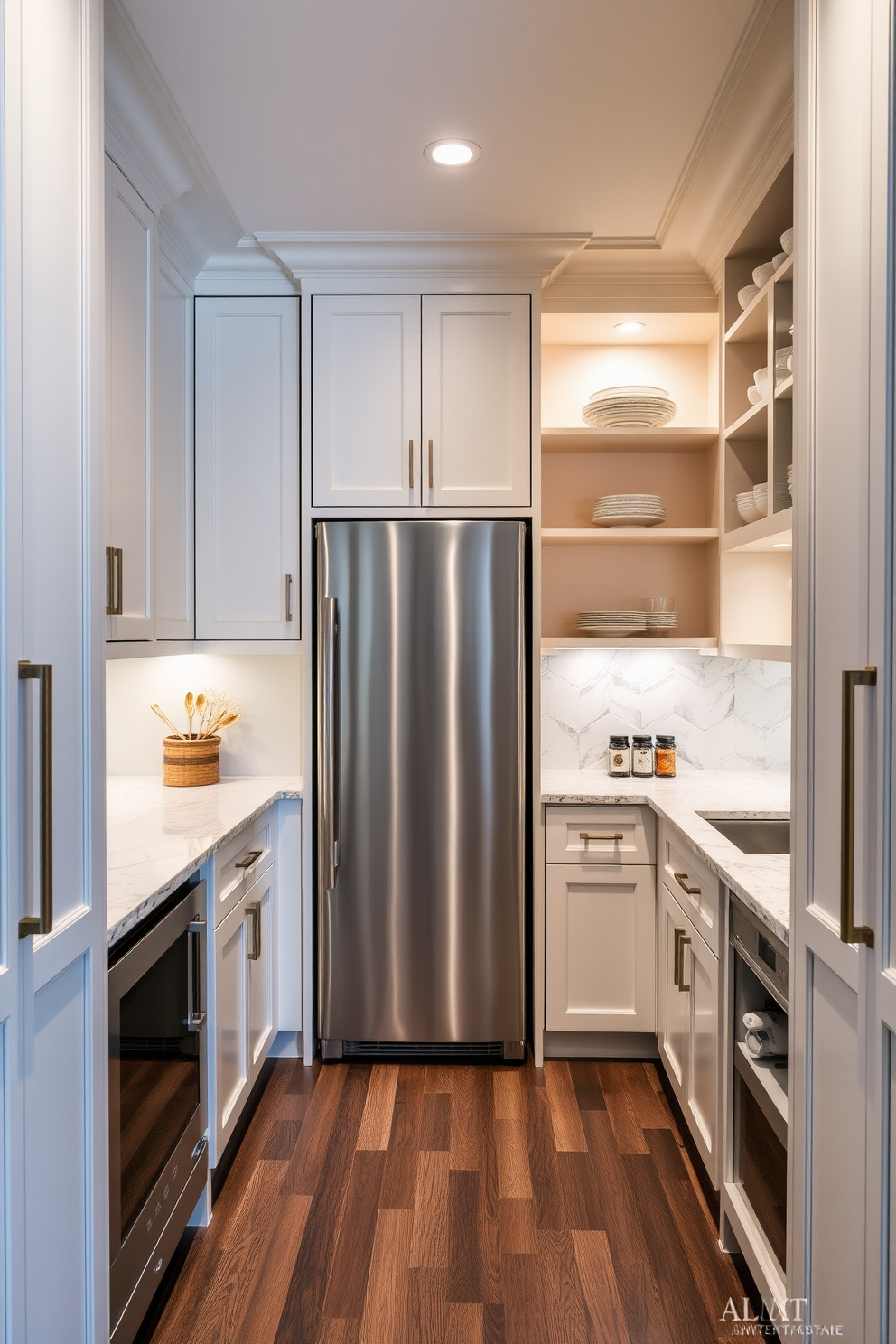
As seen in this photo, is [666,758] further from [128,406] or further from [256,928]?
[128,406]

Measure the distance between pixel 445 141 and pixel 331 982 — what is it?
2443 mm

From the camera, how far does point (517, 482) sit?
2.80 m

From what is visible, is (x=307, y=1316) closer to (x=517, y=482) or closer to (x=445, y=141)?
(x=517, y=482)

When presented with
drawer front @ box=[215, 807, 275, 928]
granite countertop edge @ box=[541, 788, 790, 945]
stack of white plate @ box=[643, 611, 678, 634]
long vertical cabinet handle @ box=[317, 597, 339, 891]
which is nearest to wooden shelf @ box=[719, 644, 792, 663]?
stack of white plate @ box=[643, 611, 678, 634]

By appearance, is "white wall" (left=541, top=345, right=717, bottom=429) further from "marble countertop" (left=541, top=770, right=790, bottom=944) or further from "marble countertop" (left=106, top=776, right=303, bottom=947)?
"marble countertop" (left=106, top=776, right=303, bottom=947)

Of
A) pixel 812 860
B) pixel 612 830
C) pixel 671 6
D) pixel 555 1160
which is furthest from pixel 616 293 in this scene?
pixel 555 1160

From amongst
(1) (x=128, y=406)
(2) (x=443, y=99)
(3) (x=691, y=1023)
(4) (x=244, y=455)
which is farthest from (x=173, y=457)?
(3) (x=691, y=1023)

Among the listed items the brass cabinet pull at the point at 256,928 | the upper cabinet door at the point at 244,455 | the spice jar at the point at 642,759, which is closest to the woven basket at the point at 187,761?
the upper cabinet door at the point at 244,455

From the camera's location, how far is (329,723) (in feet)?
8.93

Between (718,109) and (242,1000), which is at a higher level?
(718,109)

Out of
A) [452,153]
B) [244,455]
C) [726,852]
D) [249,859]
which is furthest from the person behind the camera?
[244,455]

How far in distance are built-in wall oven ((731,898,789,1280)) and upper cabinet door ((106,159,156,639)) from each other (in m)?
1.60

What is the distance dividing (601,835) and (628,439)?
4.46ft

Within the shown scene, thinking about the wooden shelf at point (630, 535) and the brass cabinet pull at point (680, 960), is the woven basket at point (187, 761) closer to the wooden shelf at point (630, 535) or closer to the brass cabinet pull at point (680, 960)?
the wooden shelf at point (630, 535)
